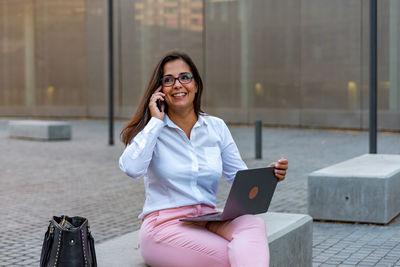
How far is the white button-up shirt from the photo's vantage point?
3.73 meters

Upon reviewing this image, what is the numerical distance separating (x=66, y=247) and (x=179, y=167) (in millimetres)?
853

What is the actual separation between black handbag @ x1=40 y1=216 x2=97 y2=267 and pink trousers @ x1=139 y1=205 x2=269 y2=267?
42 centimetres

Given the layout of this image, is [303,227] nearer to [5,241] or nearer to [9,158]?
[5,241]

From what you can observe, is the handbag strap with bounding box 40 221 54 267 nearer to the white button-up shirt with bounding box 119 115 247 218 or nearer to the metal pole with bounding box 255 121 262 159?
the white button-up shirt with bounding box 119 115 247 218

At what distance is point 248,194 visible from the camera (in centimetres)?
363

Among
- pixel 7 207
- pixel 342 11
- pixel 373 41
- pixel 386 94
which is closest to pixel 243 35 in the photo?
pixel 342 11

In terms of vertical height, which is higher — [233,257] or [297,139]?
[233,257]

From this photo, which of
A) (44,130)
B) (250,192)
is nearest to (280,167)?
(250,192)

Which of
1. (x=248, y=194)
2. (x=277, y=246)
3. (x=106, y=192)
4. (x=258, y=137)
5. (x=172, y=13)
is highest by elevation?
(x=172, y=13)

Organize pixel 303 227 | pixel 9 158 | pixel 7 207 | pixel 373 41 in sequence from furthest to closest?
pixel 9 158 → pixel 373 41 → pixel 7 207 → pixel 303 227

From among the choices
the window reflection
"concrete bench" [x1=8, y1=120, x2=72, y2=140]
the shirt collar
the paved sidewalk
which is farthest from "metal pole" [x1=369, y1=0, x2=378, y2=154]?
the window reflection

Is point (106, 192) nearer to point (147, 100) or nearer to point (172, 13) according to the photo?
point (147, 100)

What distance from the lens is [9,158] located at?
1441cm

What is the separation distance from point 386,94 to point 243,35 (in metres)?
6.14
